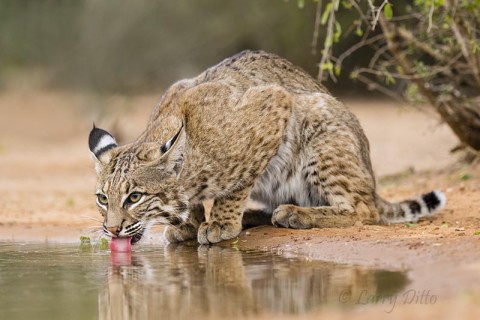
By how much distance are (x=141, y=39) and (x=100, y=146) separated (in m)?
14.0

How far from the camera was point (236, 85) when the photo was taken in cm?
843

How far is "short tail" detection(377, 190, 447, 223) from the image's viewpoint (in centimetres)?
862

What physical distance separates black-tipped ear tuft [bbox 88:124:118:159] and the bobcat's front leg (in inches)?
41.1

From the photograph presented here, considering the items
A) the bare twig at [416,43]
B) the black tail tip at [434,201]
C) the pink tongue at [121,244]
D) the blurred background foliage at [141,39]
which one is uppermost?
the blurred background foliage at [141,39]

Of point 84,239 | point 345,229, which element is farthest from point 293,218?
point 84,239

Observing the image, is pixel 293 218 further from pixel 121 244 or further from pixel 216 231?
pixel 121 244

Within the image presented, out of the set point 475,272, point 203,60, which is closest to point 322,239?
point 475,272

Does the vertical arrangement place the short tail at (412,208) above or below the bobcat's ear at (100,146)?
below

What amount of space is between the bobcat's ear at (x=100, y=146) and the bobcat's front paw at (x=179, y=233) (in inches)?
36.7

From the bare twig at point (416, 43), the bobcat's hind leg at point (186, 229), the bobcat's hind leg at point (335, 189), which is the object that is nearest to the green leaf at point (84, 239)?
the bobcat's hind leg at point (186, 229)

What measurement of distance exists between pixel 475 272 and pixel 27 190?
9124 millimetres

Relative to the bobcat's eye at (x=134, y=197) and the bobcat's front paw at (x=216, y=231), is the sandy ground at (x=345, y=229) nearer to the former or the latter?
the bobcat's front paw at (x=216, y=231)

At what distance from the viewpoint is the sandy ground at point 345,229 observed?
558 centimetres

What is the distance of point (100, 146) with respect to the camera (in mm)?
7695
